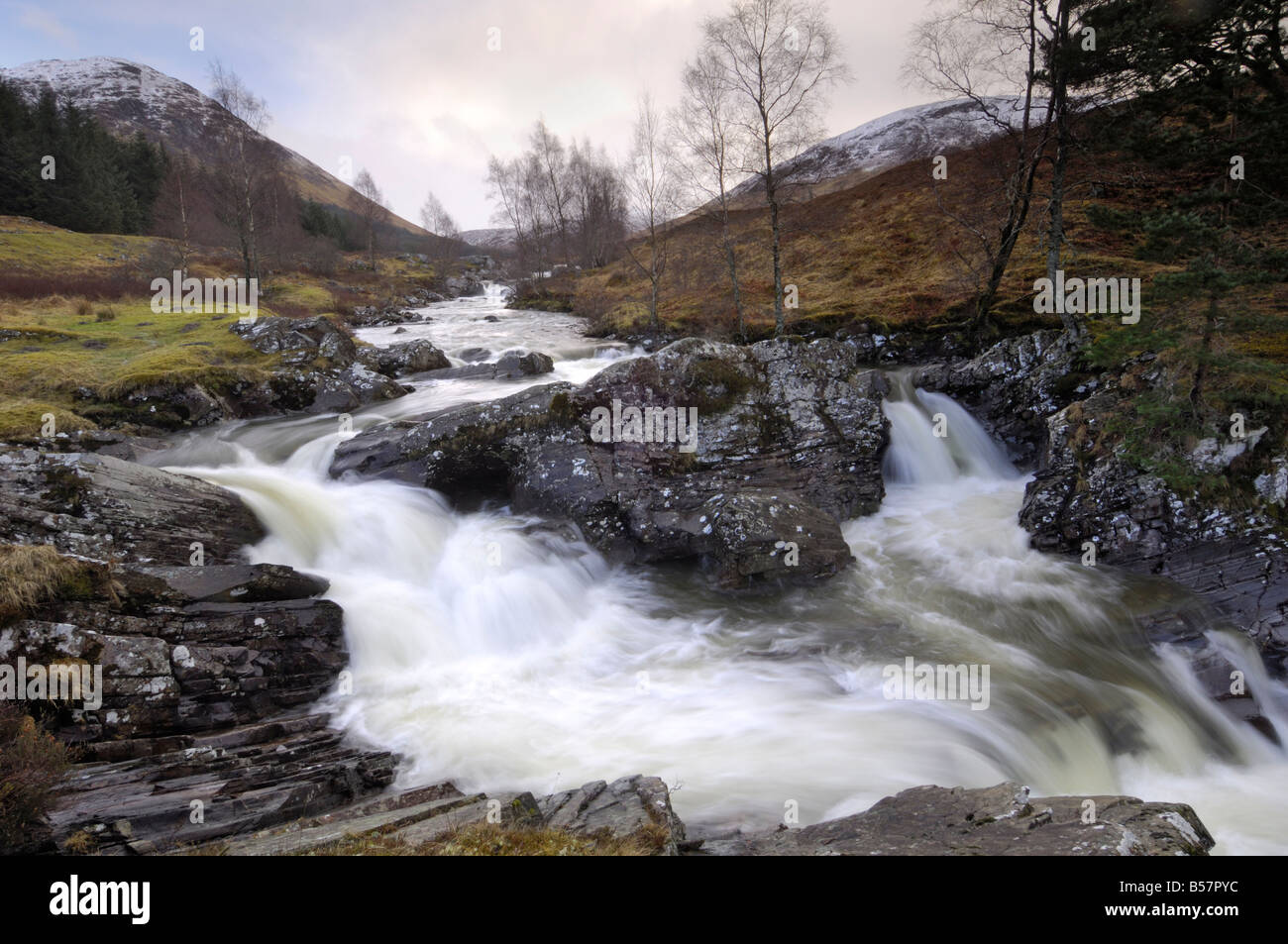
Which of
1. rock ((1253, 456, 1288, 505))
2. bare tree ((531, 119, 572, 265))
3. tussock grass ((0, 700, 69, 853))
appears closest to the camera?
tussock grass ((0, 700, 69, 853))

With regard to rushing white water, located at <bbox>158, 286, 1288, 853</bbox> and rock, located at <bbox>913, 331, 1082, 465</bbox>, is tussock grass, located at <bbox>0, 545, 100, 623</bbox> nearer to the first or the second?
rushing white water, located at <bbox>158, 286, 1288, 853</bbox>

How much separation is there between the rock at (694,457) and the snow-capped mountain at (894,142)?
9.03 metres

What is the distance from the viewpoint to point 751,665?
9195 mm

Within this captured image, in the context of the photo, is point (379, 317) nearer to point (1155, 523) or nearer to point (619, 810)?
point (619, 810)

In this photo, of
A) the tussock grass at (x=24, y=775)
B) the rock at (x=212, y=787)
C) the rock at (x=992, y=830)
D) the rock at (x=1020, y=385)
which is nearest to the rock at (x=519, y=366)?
the rock at (x=1020, y=385)

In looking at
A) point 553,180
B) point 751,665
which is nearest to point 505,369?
point 751,665

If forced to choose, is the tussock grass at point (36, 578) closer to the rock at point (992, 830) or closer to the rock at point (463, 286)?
the rock at point (992, 830)

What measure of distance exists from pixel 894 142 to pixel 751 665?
91571mm

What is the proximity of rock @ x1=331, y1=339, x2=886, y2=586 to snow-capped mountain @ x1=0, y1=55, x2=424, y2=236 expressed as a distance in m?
128

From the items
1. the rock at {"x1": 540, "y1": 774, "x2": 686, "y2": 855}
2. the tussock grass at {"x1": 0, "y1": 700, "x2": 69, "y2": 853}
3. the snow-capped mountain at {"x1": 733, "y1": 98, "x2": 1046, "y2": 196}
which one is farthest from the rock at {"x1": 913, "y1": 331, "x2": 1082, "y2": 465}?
the tussock grass at {"x1": 0, "y1": 700, "x2": 69, "y2": 853}

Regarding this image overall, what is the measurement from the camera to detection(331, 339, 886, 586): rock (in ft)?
37.7
